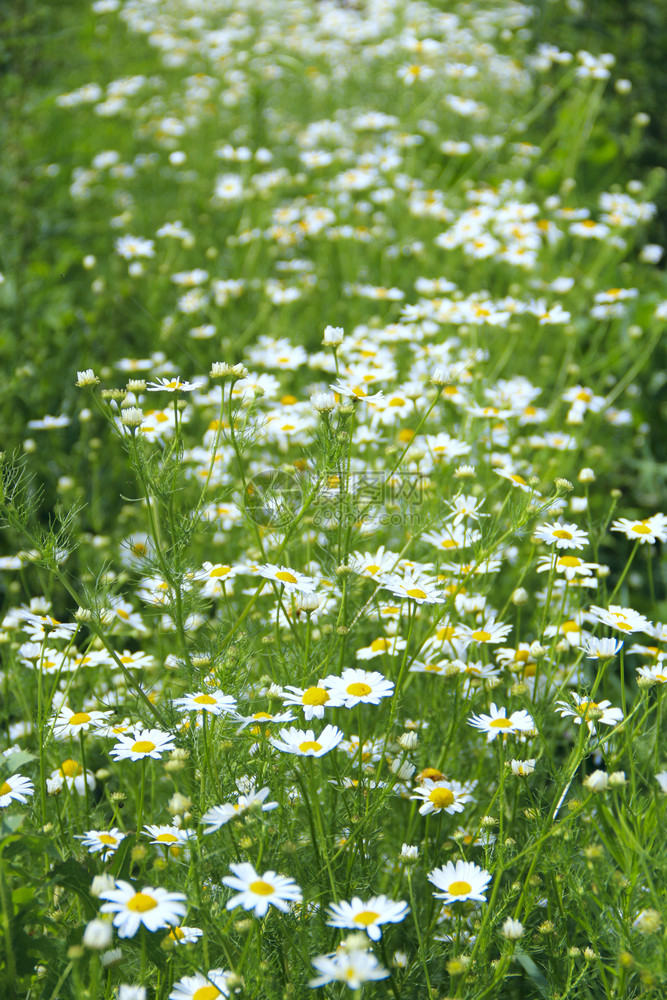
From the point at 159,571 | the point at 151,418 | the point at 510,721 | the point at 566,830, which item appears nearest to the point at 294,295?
the point at 151,418

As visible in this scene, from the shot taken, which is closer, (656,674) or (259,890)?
(259,890)

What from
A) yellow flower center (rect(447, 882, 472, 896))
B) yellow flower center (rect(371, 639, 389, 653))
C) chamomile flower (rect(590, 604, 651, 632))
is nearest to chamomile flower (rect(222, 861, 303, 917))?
→ yellow flower center (rect(447, 882, 472, 896))

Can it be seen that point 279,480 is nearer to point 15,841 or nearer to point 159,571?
point 159,571

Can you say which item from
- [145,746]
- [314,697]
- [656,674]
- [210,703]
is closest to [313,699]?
[314,697]

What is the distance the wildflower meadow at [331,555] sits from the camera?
1410 mm

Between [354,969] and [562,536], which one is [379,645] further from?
[354,969]

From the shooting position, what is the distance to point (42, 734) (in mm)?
1542

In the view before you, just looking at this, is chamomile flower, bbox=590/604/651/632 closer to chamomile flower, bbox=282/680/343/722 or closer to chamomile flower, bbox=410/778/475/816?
chamomile flower, bbox=410/778/475/816

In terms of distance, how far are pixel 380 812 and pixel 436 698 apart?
347mm

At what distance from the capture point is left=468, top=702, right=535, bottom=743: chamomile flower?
1.58 metres

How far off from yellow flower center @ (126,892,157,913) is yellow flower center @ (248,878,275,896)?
0.43ft

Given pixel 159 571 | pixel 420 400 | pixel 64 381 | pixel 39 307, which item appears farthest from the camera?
pixel 39 307

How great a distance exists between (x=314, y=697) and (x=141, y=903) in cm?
43

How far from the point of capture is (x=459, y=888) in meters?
1.41
